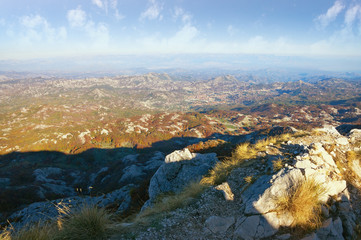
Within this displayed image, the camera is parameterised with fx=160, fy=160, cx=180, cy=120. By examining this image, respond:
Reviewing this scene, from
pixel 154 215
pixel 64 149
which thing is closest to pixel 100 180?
pixel 154 215

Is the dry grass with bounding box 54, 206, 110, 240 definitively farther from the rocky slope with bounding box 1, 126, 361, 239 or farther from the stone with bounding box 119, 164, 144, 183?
the stone with bounding box 119, 164, 144, 183

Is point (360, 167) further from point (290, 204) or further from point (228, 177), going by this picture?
point (228, 177)

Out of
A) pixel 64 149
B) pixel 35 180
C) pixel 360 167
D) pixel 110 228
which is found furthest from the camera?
pixel 64 149

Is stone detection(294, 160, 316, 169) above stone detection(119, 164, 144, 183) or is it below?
above

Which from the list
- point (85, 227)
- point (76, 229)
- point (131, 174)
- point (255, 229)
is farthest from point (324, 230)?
point (131, 174)

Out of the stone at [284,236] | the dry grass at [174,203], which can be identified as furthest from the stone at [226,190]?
the stone at [284,236]

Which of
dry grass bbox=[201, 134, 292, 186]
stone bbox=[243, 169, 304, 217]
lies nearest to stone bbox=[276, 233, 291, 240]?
stone bbox=[243, 169, 304, 217]
